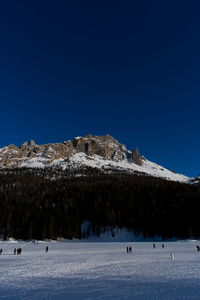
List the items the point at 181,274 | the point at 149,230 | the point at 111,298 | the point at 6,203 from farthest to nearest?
1. the point at 6,203
2. the point at 149,230
3. the point at 181,274
4. the point at 111,298

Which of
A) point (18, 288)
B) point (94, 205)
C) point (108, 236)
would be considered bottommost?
point (108, 236)

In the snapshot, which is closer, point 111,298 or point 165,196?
point 111,298

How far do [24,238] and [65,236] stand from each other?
17.5m

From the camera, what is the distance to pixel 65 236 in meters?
85.4

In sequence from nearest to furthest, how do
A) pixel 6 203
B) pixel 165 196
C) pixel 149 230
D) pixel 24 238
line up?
pixel 24 238, pixel 149 230, pixel 6 203, pixel 165 196

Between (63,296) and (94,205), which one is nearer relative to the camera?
(63,296)

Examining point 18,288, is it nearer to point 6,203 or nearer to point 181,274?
point 181,274

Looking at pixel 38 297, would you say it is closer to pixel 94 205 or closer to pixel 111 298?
pixel 111 298

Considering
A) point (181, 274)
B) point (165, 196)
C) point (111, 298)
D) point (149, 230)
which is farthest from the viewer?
point (165, 196)

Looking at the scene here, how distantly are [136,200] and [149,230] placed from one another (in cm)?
2463

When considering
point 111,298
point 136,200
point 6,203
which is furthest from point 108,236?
point 111,298

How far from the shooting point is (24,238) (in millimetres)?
79000

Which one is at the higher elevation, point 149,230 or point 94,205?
point 94,205

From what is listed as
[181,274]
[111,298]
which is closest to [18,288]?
[111,298]
